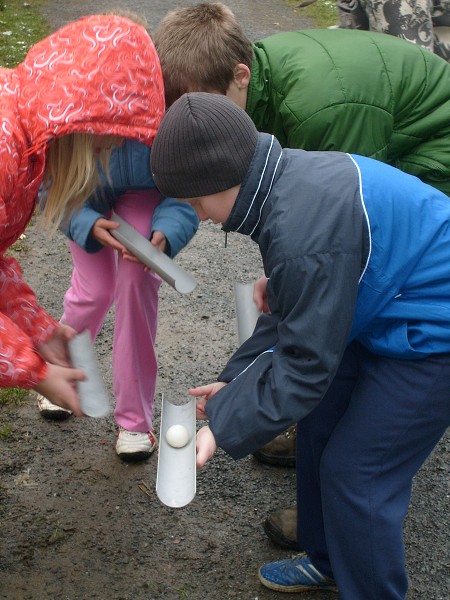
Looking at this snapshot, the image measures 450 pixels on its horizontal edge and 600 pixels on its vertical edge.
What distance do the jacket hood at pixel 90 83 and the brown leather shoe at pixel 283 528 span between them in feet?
4.41

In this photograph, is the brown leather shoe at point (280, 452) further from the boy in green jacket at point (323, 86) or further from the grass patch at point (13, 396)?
the grass patch at point (13, 396)

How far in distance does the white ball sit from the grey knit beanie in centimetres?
70

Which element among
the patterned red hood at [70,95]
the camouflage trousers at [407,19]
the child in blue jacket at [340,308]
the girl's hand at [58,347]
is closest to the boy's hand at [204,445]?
the child in blue jacket at [340,308]

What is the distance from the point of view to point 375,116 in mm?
2539

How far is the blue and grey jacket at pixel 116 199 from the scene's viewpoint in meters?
2.66

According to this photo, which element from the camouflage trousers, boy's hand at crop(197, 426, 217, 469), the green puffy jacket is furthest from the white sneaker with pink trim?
the camouflage trousers

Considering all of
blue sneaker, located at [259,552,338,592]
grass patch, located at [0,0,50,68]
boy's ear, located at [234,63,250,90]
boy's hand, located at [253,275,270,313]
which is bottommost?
grass patch, located at [0,0,50,68]

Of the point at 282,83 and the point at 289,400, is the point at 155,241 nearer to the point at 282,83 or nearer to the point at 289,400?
the point at 282,83

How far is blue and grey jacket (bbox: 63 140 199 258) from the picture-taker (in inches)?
105

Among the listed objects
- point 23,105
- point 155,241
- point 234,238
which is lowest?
point 234,238

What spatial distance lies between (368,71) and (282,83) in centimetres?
28

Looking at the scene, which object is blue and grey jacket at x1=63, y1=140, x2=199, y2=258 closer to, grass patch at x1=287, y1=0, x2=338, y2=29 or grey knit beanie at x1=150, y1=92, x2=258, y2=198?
grey knit beanie at x1=150, y1=92, x2=258, y2=198

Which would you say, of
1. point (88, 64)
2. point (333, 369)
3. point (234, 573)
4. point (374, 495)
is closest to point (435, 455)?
point (234, 573)

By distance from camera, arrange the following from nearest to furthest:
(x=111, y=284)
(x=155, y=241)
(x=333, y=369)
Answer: (x=333, y=369) → (x=155, y=241) → (x=111, y=284)
